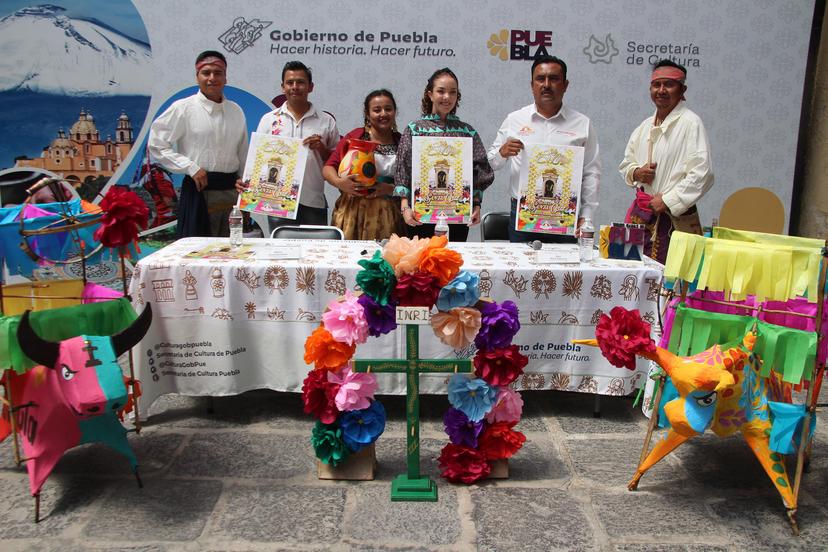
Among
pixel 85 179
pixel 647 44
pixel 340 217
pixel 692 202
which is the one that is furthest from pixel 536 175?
pixel 85 179

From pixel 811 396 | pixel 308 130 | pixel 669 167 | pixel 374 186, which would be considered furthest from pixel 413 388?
pixel 669 167

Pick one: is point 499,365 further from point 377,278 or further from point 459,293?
point 377,278

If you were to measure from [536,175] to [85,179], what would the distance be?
4.69 meters

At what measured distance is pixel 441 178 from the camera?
4570 mm

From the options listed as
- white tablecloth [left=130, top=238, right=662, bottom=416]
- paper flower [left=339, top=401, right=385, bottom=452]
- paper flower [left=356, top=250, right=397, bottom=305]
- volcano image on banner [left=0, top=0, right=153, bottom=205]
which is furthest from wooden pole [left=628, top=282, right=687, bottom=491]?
volcano image on banner [left=0, top=0, right=153, bottom=205]

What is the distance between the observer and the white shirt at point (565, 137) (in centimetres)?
471

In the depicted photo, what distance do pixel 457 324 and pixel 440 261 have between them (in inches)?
11.3

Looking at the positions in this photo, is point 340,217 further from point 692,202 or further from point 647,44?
point 647,44

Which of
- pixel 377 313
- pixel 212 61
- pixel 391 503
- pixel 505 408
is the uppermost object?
pixel 212 61

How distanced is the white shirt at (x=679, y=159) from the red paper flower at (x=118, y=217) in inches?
134

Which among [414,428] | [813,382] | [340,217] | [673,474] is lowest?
[673,474]

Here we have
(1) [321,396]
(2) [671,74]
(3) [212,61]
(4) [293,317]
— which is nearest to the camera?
(1) [321,396]

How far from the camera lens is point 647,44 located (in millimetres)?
6523

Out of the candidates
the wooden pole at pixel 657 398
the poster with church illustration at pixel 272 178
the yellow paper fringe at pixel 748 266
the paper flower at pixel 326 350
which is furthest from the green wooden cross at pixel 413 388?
the poster with church illustration at pixel 272 178
